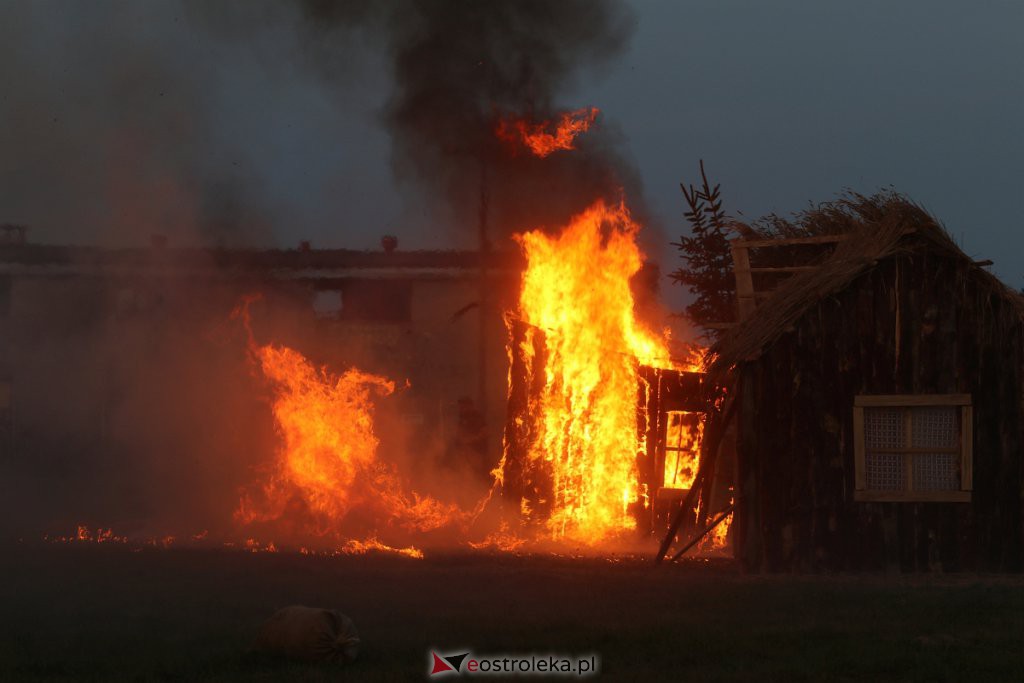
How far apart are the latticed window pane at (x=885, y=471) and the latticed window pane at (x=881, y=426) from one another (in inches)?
5.4

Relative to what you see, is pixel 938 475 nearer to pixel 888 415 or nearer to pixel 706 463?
pixel 888 415

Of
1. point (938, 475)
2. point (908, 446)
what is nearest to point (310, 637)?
point (908, 446)

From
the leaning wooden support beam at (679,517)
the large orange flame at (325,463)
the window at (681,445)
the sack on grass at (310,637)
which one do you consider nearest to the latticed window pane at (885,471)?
the leaning wooden support beam at (679,517)

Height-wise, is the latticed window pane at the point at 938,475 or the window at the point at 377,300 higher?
the window at the point at 377,300

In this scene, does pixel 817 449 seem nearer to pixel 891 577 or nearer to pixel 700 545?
pixel 891 577

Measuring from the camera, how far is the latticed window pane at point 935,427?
15.2 meters

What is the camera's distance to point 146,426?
29.6m

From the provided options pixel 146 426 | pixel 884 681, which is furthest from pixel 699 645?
pixel 146 426

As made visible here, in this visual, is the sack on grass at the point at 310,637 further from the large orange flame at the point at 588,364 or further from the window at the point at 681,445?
the window at the point at 681,445

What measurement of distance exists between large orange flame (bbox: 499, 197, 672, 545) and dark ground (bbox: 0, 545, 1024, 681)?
12.2ft

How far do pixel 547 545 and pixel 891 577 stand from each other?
5718 millimetres

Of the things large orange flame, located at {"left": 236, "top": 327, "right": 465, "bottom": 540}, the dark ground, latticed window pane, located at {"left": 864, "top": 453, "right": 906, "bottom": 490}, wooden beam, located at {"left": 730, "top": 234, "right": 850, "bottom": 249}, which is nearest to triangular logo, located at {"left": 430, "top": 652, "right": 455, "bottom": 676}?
the dark ground

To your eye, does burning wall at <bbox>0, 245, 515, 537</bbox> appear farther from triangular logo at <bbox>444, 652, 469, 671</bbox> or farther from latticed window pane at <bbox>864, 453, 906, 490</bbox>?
triangular logo at <bbox>444, 652, 469, 671</bbox>

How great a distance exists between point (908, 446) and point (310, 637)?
28.6 feet
